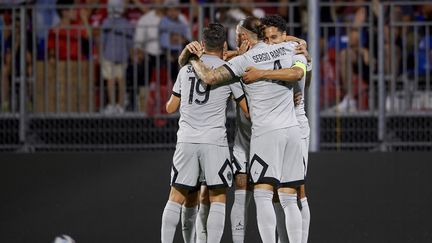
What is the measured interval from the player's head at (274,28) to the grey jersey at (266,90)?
0.28 feet

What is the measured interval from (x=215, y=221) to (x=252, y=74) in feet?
4.14

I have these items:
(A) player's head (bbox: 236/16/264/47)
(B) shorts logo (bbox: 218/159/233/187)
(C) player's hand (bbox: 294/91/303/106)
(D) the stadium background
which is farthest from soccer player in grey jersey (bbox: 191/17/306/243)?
(D) the stadium background

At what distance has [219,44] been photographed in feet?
35.8

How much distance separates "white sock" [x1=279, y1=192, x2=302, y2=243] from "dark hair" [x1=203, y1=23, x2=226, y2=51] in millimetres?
1352

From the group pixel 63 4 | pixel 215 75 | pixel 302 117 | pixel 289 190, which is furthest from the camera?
pixel 63 4

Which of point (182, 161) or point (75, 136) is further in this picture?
point (75, 136)

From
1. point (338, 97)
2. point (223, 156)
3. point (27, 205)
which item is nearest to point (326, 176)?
point (338, 97)

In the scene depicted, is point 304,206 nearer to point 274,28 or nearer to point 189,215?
point 189,215

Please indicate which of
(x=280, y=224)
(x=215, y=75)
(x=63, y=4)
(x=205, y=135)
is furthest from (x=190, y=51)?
(x=63, y=4)

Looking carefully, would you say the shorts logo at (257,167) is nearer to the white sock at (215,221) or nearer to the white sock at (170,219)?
the white sock at (215,221)

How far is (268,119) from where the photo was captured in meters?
10.8

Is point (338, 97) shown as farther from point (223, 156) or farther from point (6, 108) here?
point (6, 108)

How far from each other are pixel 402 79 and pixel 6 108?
3.73 metres

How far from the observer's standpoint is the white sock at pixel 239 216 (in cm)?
1113
